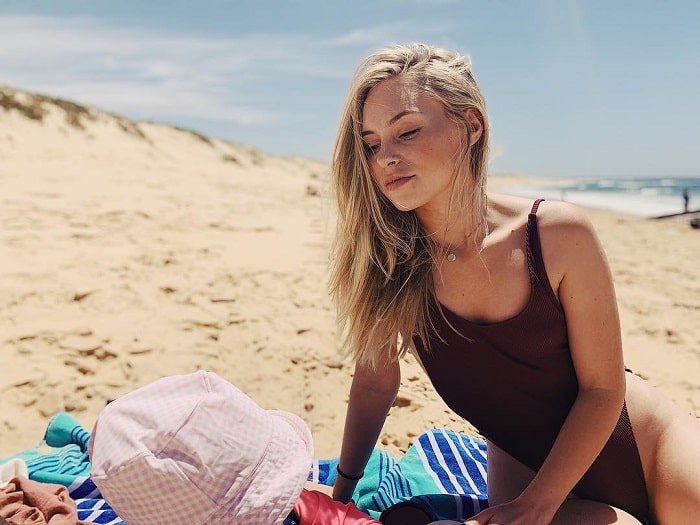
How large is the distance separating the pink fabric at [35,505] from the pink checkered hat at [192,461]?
444 mm

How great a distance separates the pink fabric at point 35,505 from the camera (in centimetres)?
169

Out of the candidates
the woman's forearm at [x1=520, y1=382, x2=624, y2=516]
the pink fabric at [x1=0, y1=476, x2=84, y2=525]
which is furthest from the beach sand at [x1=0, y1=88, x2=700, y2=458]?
the pink fabric at [x1=0, y1=476, x2=84, y2=525]

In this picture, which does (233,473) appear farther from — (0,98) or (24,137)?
(0,98)

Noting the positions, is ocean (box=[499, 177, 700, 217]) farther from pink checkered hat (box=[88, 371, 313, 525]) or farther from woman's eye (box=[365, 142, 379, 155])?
pink checkered hat (box=[88, 371, 313, 525])

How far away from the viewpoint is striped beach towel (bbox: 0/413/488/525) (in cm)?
227

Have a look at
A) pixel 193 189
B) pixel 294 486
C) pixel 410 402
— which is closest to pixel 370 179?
pixel 294 486

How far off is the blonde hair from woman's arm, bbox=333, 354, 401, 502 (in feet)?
0.27

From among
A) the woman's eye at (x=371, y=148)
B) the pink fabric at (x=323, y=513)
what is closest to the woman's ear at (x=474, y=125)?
the woman's eye at (x=371, y=148)

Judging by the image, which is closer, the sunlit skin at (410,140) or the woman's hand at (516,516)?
the woman's hand at (516,516)

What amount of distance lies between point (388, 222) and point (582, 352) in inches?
27.9

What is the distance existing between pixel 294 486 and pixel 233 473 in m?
0.16

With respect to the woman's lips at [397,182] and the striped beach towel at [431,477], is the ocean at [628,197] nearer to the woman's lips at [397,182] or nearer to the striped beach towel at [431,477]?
the striped beach towel at [431,477]

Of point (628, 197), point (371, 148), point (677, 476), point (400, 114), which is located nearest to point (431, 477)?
point (677, 476)

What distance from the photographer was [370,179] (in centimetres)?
187
